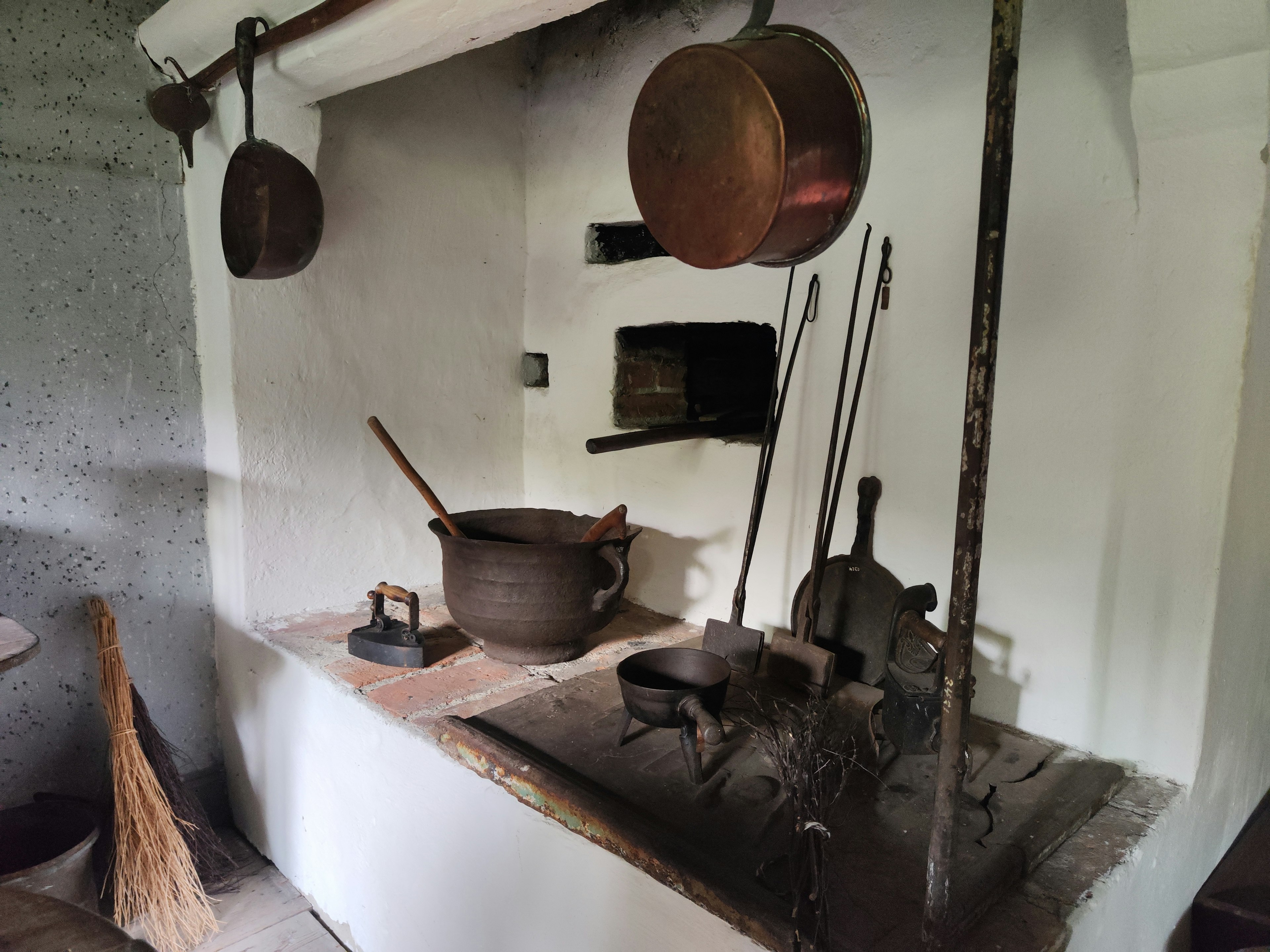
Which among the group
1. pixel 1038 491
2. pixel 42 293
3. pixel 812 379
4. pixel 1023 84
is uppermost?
pixel 1023 84

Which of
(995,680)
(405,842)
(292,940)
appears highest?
(995,680)

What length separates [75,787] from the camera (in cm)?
197

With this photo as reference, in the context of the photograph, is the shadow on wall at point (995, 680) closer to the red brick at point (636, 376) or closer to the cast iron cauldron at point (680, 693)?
the cast iron cauldron at point (680, 693)

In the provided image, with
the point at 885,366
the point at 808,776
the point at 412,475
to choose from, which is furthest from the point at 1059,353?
the point at 412,475

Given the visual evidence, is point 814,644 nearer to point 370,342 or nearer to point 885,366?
point 885,366

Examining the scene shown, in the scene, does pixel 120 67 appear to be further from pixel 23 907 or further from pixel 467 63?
pixel 23 907

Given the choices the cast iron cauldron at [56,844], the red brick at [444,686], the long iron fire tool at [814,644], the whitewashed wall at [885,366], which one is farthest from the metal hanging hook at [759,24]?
the cast iron cauldron at [56,844]

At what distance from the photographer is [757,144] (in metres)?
0.99

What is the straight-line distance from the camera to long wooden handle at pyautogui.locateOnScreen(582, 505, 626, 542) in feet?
5.78

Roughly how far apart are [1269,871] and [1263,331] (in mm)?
1002

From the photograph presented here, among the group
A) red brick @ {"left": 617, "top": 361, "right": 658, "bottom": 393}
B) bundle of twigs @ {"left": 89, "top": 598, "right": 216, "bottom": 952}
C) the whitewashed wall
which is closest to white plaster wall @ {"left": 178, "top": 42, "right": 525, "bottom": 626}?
the whitewashed wall

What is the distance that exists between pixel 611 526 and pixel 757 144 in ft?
3.19

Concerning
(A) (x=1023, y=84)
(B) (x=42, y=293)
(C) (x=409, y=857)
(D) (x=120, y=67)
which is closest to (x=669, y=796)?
(C) (x=409, y=857)

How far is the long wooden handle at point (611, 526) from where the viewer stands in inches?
69.3
